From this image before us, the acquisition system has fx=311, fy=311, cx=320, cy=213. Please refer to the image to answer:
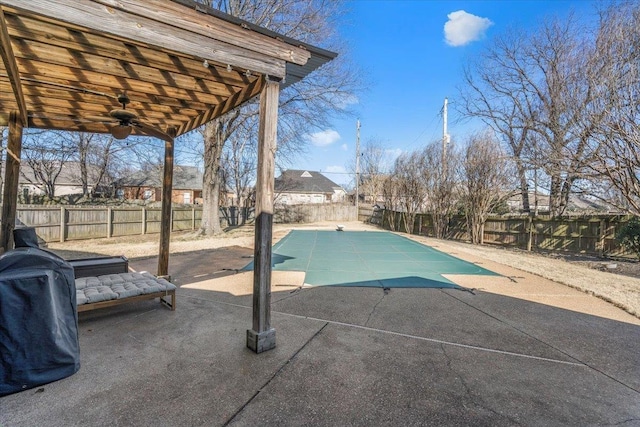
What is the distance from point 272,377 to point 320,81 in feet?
41.9

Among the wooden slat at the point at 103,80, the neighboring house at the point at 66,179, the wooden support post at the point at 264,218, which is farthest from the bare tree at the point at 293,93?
the neighboring house at the point at 66,179

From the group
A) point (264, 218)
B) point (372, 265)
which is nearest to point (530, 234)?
point (372, 265)

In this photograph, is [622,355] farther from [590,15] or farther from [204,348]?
[590,15]

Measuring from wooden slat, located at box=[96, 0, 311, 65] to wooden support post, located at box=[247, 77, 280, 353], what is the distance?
0.97ft

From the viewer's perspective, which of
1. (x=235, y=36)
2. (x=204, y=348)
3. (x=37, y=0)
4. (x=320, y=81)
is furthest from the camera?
(x=320, y=81)

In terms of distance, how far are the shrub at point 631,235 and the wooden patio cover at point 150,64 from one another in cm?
1033

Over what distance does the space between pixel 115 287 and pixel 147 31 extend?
2.68 meters

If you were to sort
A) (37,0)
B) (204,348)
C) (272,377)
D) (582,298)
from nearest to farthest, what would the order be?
(37,0)
(272,377)
(204,348)
(582,298)

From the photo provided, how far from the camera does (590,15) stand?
7.86 metres

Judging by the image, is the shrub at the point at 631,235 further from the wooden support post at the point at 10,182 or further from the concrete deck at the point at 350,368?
the wooden support post at the point at 10,182

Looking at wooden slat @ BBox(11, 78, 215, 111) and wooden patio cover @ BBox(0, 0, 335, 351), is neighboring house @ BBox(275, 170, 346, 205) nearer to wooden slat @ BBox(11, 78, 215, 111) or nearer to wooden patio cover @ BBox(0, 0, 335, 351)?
wooden slat @ BBox(11, 78, 215, 111)

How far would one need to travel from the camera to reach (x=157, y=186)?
1093 inches

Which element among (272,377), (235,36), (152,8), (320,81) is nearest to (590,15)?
(320,81)

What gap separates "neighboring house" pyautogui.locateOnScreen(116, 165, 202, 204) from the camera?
2691cm
